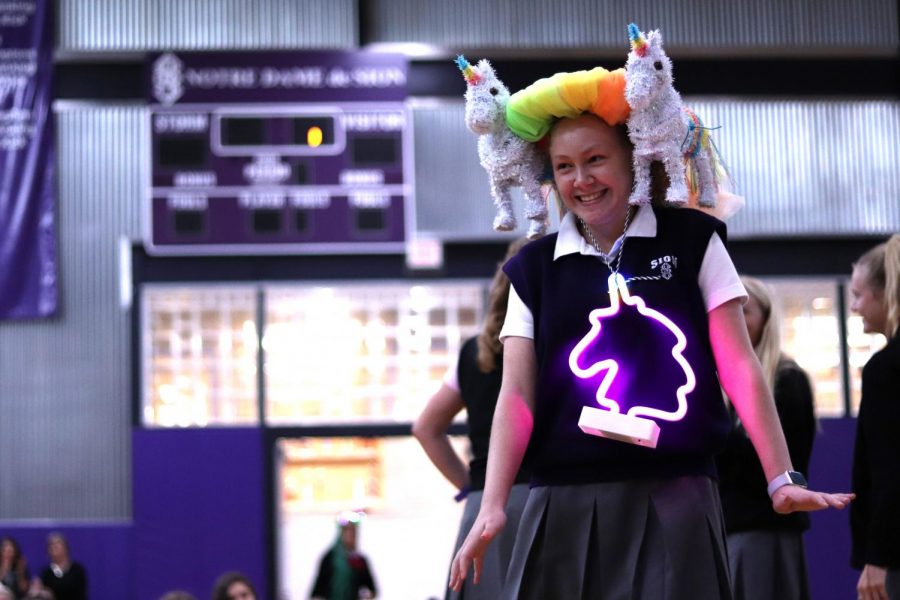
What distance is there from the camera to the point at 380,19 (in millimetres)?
12812

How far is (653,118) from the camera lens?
2713mm

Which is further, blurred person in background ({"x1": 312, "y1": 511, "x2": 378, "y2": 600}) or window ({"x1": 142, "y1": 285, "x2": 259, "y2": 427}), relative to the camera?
window ({"x1": 142, "y1": 285, "x2": 259, "y2": 427})

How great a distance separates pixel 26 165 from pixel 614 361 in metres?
10.6

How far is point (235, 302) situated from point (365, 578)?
3153 millimetres

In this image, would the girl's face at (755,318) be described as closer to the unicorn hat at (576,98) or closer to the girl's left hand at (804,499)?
the unicorn hat at (576,98)

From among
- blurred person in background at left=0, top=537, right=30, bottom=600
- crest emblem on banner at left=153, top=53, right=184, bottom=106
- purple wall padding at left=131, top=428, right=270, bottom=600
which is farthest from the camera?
purple wall padding at left=131, top=428, right=270, bottom=600

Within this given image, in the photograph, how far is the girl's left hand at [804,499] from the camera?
93.8 inches

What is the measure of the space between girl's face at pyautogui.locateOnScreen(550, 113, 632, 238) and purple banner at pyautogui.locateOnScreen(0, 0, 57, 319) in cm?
1026

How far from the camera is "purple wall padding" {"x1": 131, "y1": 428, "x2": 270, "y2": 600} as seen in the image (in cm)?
1168

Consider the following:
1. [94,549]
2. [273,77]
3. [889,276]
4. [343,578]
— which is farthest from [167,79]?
[889,276]

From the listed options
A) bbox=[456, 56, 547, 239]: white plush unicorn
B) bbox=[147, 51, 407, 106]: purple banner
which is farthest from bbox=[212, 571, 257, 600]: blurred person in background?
bbox=[147, 51, 407, 106]: purple banner

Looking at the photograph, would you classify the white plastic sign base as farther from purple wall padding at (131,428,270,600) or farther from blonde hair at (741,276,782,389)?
purple wall padding at (131,428,270,600)

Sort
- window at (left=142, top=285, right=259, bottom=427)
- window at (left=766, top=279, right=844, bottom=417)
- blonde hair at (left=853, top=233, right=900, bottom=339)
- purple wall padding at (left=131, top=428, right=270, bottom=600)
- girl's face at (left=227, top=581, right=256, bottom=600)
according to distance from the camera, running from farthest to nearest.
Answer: window at (left=766, top=279, right=844, bottom=417) → window at (left=142, top=285, right=259, bottom=427) → purple wall padding at (left=131, top=428, right=270, bottom=600) → girl's face at (left=227, top=581, right=256, bottom=600) → blonde hair at (left=853, top=233, right=900, bottom=339)

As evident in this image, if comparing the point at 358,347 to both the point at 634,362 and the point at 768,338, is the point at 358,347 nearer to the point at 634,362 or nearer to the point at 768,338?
the point at 768,338
